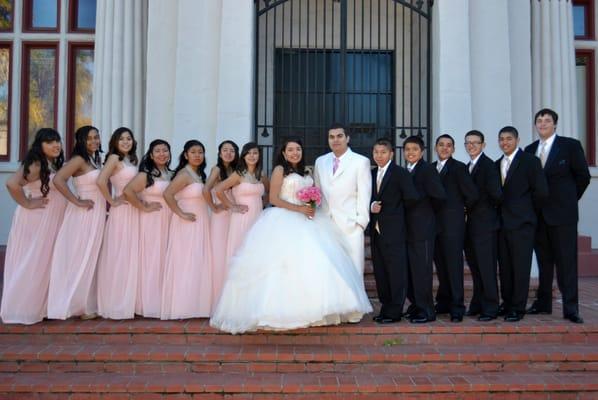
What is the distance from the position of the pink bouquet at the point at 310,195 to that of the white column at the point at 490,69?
3846 millimetres

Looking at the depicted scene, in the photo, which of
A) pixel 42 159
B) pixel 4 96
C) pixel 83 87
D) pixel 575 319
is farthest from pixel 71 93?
pixel 575 319

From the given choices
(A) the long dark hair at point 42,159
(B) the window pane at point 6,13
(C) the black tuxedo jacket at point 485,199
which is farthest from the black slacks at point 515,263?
(B) the window pane at point 6,13

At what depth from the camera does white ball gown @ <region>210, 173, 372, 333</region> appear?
5074mm

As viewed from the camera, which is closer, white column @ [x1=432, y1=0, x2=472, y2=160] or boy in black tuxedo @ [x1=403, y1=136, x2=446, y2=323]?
boy in black tuxedo @ [x1=403, y1=136, x2=446, y2=323]

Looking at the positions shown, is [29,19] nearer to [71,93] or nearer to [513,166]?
[71,93]

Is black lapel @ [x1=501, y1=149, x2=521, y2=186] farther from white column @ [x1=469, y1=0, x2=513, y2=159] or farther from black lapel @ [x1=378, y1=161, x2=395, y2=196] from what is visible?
white column @ [x1=469, y1=0, x2=513, y2=159]

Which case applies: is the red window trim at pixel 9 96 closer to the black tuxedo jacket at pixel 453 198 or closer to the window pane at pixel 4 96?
the window pane at pixel 4 96

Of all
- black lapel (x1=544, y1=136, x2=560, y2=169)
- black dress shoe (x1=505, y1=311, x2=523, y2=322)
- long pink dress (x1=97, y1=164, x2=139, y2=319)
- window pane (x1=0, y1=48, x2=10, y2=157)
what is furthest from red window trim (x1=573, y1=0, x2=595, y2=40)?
window pane (x1=0, y1=48, x2=10, y2=157)

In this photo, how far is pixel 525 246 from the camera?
577cm

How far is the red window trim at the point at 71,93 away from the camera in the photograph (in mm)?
9891

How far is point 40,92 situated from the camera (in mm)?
10016

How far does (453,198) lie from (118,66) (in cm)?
567

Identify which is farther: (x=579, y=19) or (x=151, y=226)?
(x=579, y=19)

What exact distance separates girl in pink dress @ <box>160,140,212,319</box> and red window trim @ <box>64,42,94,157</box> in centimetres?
470
